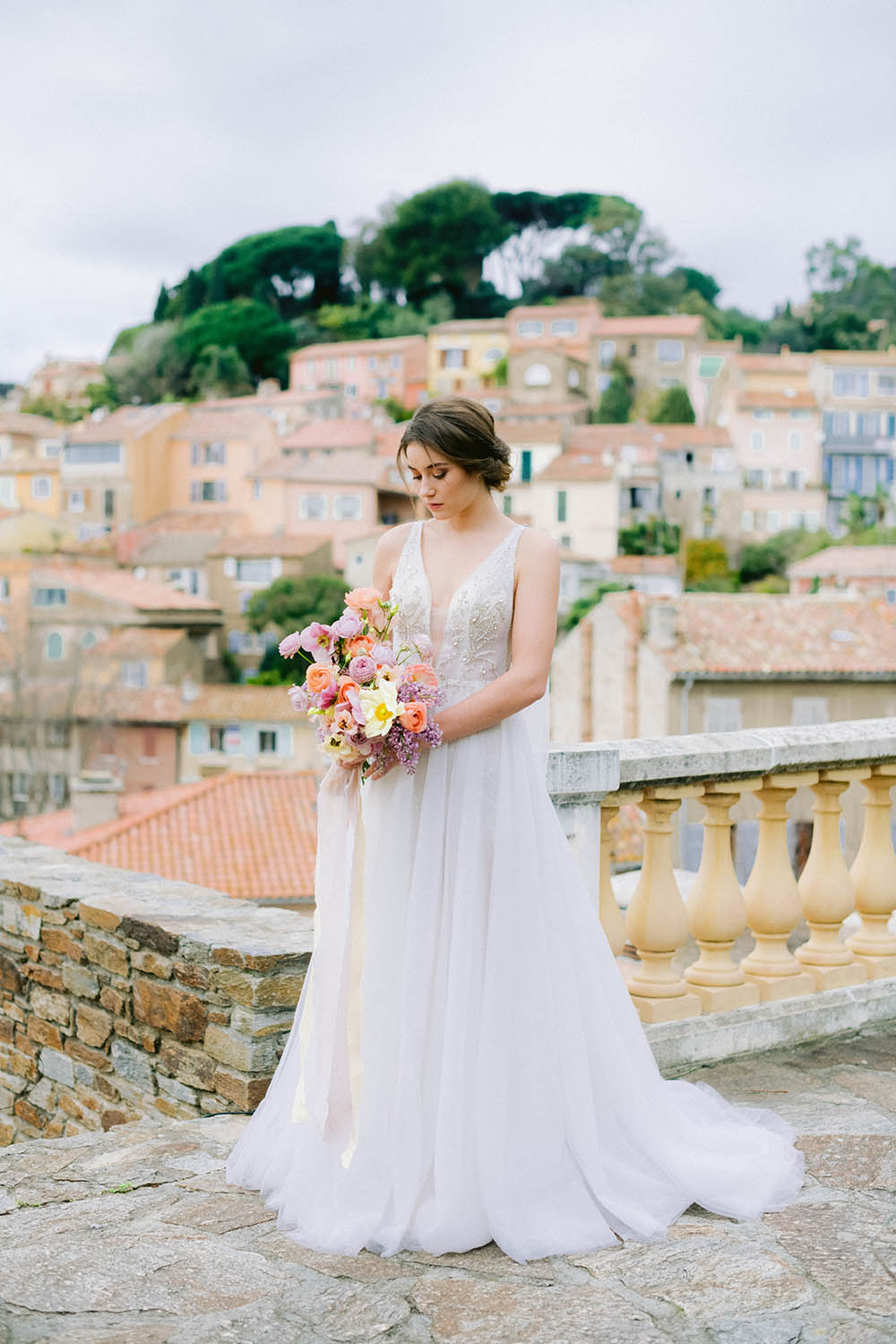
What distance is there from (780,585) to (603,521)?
805 cm

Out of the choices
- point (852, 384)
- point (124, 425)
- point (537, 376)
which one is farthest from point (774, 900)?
point (124, 425)

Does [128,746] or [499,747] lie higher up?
[499,747]

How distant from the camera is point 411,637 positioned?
2.98 meters

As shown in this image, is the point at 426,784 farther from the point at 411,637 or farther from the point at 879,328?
the point at 879,328

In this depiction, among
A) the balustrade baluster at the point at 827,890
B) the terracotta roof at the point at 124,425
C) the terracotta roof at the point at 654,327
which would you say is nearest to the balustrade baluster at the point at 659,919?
the balustrade baluster at the point at 827,890

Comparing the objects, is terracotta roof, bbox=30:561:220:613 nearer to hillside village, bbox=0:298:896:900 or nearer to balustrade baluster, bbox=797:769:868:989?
hillside village, bbox=0:298:896:900

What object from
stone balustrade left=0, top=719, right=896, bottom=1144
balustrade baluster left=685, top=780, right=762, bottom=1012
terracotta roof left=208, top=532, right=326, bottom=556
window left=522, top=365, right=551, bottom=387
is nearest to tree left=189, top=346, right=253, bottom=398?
window left=522, top=365, right=551, bottom=387

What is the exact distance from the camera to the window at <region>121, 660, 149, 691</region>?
4650 centimetres

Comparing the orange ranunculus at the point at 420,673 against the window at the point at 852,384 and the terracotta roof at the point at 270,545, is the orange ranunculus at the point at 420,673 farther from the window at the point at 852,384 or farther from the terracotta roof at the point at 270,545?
the window at the point at 852,384

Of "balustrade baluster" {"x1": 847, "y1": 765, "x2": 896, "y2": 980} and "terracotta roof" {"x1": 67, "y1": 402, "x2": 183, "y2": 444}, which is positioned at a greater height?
"terracotta roof" {"x1": 67, "y1": 402, "x2": 183, "y2": 444}

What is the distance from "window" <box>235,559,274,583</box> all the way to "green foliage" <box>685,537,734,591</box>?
18.4m

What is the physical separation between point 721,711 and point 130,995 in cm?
2737

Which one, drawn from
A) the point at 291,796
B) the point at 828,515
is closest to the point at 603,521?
the point at 828,515

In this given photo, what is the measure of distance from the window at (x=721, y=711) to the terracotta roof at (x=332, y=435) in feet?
112
